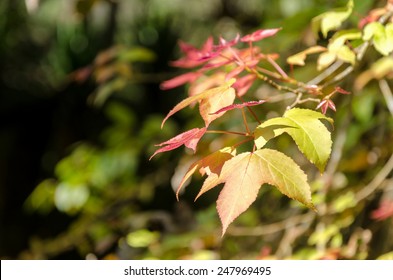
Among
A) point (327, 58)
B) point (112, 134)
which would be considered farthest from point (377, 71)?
point (112, 134)

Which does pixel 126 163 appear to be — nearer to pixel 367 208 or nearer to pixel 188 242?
pixel 188 242

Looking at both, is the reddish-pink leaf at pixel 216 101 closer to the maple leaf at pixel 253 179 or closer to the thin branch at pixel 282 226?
the maple leaf at pixel 253 179

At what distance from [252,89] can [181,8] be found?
9.60 feet

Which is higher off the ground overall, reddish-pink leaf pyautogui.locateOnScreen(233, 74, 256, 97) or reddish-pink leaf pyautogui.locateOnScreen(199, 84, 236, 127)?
reddish-pink leaf pyautogui.locateOnScreen(233, 74, 256, 97)

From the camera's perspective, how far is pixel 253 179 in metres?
0.61

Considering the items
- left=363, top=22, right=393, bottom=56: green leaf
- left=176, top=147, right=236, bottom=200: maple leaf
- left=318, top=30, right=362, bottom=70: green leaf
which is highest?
left=318, top=30, right=362, bottom=70: green leaf

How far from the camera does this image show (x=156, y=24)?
10.3ft

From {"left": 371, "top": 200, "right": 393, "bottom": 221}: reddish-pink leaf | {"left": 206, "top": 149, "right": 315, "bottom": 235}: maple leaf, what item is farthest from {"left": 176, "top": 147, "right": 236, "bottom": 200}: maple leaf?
{"left": 371, "top": 200, "right": 393, "bottom": 221}: reddish-pink leaf

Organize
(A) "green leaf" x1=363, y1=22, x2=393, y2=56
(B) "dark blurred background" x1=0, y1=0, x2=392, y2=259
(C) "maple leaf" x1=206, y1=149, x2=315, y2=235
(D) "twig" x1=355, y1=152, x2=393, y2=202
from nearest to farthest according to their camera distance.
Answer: (C) "maple leaf" x1=206, y1=149, x2=315, y2=235
(A) "green leaf" x1=363, y1=22, x2=393, y2=56
(D) "twig" x1=355, y1=152, x2=393, y2=202
(B) "dark blurred background" x1=0, y1=0, x2=392, y2=259

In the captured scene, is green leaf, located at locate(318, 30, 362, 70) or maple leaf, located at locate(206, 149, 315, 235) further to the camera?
green leaf, located at locate(318, 30, 362, 70)

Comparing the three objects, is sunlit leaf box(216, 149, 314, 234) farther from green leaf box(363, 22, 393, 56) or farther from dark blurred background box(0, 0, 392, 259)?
dark blurred background box(0, 0, 392, 259)

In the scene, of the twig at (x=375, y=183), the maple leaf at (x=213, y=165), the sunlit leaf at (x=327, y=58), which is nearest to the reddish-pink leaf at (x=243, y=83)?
the sunlit leaf at (x=327, y=58)

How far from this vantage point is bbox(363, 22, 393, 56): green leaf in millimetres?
A: 774

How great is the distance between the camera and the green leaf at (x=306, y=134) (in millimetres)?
603
